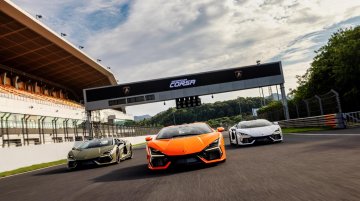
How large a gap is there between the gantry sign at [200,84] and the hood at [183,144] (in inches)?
1268

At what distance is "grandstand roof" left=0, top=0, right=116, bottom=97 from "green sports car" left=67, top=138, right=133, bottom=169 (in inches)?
763

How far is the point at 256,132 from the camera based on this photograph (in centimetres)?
1449

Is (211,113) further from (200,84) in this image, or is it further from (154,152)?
(154,152)

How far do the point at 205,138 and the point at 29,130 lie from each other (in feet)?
66.2

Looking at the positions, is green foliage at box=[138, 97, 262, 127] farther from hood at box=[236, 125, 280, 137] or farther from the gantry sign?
hood at box=[236, 125, 280, 137]

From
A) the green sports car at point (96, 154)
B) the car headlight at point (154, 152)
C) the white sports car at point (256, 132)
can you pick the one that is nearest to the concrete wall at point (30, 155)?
the green sports car at point (96, 154)

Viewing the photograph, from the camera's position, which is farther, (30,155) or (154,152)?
(30,155)

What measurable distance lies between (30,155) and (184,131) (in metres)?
11.9

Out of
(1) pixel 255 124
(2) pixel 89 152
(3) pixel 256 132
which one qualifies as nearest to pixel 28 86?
(2) pixel 89 152

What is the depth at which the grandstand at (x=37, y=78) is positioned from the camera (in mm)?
26641

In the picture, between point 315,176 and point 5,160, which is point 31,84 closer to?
point 5,160

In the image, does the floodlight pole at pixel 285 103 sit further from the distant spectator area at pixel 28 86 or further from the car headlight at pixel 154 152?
the car headlight at pixel 154 152

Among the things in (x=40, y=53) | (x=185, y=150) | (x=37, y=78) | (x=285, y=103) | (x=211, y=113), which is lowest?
(x=185, y=150)

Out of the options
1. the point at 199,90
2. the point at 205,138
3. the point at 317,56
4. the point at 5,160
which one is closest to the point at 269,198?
the point at 205,138
